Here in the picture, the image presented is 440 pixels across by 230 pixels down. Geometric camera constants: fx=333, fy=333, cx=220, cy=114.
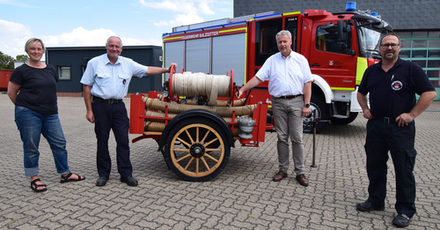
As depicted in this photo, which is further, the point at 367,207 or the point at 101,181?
the point at 101,181

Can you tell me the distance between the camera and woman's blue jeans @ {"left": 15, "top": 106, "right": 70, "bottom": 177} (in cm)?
372

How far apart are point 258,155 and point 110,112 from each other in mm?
2813

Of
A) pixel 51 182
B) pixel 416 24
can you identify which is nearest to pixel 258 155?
pixel 51 182

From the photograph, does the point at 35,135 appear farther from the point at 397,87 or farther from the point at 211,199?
the point at 397,87

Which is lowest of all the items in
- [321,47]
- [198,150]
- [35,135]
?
[198,150]

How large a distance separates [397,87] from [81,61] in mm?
24118

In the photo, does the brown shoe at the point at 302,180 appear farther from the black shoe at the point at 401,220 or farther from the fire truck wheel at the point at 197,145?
the black shoe at the point at 401,220

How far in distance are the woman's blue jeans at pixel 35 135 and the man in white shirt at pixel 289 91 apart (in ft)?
7.49

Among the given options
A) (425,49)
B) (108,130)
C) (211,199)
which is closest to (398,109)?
(211,199)

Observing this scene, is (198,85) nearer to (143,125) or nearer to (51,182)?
(143,125)

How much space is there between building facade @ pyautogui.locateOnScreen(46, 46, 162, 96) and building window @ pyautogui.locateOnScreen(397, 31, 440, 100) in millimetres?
15122

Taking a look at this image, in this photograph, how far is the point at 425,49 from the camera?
58.9ft

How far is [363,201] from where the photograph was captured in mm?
3672

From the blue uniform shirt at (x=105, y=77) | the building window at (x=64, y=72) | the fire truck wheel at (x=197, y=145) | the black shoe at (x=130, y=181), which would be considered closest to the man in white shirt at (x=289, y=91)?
the fire truck wheel at (x=197, y=145)
